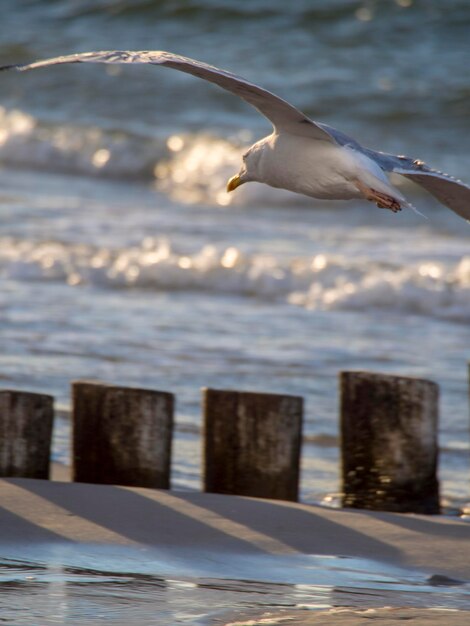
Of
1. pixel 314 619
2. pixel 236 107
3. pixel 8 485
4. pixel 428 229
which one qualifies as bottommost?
pixel 314 619

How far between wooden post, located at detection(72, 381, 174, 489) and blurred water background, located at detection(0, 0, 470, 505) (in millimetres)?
797

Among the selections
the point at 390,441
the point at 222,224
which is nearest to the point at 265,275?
the point at 222,224

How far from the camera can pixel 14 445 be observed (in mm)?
4477

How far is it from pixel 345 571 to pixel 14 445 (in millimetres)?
1327

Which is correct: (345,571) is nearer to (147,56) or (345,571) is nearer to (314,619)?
(314,619)

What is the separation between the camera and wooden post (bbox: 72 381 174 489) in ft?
14.8

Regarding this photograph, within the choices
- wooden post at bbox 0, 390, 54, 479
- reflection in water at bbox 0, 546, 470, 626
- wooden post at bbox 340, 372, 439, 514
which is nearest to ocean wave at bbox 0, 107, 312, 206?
wooden post at bbox 340, 372, 439, 514

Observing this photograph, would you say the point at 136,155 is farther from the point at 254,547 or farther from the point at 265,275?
the point at 254,547

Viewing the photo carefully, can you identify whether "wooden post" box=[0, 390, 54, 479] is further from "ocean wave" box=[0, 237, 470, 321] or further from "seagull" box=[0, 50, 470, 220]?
"ocean wave" box=[0, 237, 470, 321]

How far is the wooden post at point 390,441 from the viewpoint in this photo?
4.63 metres

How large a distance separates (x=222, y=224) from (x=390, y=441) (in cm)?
707

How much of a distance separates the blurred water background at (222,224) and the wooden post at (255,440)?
1.91 feet

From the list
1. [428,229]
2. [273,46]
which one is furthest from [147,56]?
[273,46]

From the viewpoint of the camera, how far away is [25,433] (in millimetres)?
4488
